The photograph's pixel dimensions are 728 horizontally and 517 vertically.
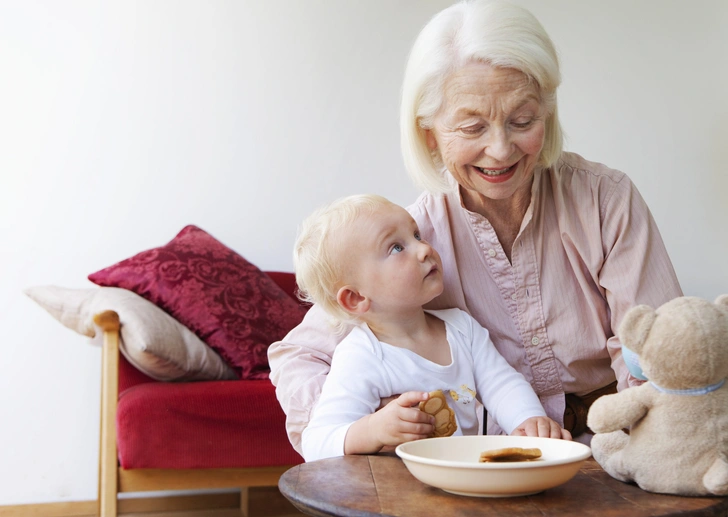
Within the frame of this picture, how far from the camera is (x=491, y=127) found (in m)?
1.51

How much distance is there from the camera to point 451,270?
1.68 meters

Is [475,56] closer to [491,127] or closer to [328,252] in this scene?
[491,127]

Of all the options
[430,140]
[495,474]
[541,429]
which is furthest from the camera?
[430,140]

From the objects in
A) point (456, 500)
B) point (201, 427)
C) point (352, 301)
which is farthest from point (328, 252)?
point (201, 427)

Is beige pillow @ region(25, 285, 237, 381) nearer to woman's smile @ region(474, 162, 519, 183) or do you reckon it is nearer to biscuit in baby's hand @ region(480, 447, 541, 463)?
woman's smile @ region(474, 162, 519, 183)

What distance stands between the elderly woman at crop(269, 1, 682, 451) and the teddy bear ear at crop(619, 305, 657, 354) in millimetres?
528

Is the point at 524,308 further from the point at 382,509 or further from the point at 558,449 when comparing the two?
the point at 382,509

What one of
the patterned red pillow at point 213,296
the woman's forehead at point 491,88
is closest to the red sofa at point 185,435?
the patterned red pillow at point 213,296

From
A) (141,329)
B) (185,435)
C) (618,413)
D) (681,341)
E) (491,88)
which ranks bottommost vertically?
(185,435)

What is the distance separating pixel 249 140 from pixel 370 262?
6.38 ft

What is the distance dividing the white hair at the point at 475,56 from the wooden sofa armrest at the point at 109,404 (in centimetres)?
119

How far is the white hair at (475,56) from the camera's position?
148 centimetres

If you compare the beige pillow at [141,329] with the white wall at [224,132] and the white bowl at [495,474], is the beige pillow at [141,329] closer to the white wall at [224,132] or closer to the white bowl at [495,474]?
the white wall at [224,132]

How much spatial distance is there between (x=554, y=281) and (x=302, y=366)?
22.2 inches
